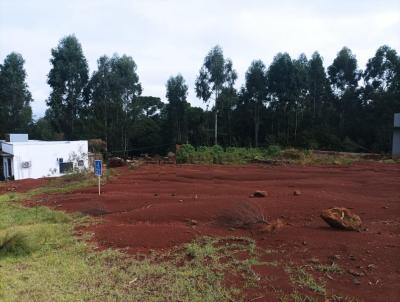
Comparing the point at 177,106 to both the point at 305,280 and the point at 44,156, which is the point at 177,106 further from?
the point at 305,280

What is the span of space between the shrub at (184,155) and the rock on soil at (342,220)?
17.5m

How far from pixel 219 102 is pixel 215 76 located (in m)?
2.60

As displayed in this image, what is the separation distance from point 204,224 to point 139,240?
4.68 ft

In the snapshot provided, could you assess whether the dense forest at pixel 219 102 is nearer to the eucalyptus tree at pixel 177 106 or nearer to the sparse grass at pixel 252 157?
the eucalyptus tree at pixel 177 106

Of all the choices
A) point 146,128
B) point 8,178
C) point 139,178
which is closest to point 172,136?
point 146,128

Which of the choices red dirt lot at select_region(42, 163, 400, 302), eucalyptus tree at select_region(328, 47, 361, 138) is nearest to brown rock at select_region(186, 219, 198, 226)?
red dirt lot at select_region(42, 163, 400, 302)

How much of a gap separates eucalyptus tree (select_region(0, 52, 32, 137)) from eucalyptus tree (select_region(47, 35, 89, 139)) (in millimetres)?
3198

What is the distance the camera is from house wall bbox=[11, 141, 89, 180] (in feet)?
80.9

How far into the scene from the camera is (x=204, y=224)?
24.7 feet

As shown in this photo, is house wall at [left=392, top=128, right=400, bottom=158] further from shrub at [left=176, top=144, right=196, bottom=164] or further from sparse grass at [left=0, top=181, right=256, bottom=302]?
sparse grass at [left=0, top=181, right=256, bottom=302]

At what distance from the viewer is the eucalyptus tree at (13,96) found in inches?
1518

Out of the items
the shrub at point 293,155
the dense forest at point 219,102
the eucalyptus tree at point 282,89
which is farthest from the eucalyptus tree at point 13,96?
the shrub at point 293,155

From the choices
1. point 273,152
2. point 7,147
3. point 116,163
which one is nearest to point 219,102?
point 273,152

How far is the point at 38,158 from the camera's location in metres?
25.8
